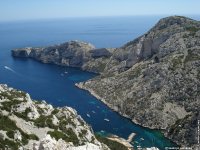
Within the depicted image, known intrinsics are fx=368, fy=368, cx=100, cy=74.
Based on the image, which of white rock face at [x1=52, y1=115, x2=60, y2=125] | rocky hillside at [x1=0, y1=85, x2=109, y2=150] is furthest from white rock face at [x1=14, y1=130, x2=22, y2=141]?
white rock face at [x1=52, y1=115, x2=60, y2=125]

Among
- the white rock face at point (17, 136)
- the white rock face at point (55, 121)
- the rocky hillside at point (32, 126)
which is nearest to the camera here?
the rocky hillside at point (32, 126)

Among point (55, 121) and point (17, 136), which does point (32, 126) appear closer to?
point (55, 121)

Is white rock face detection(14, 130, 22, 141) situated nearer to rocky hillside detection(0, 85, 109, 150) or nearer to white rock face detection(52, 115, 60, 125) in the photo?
rocky hillside detection(0, 85, 109, 150)

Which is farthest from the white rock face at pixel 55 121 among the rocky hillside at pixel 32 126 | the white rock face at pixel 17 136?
the white rock face at pixel 17 136

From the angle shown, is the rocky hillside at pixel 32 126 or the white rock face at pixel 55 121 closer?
the rocky hillside at pixel 32 126

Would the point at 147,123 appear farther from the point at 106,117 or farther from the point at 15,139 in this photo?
the point at 15,139

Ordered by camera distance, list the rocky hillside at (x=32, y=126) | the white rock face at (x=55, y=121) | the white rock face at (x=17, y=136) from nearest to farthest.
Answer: the rocky hillside at (x=32, y=126) < the white rock face at (x=17, y=136) < the white rock face at (x=55, y=121)

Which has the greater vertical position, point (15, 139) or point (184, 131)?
point (15, 139)

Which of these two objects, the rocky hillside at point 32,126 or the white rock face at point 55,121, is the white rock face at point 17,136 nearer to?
the rocky hillside at point 32,126

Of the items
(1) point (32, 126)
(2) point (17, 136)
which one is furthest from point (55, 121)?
(2) point (17, 136)

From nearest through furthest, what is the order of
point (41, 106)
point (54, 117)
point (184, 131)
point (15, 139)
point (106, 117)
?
point (15, 139)
point (54, 117)
point (41, 106)
point (184, 131)
point (106, 117)

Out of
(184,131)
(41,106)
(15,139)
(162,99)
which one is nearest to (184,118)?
(184,131)
